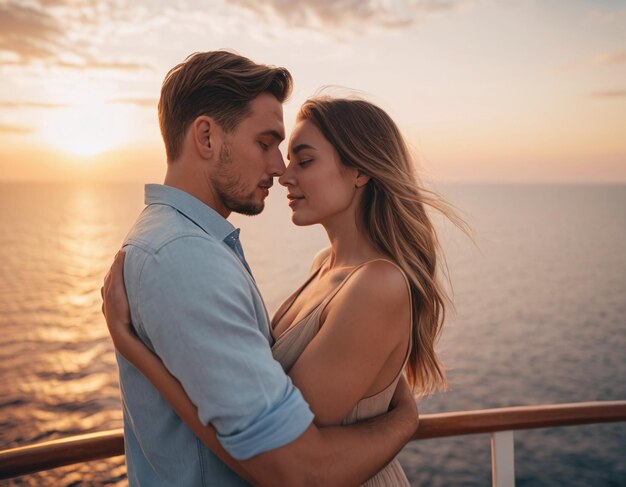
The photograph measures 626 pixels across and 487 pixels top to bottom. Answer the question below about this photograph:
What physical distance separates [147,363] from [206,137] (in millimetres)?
763

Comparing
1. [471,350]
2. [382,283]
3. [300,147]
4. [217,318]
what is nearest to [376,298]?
[382,283]

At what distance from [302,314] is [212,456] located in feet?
2.54

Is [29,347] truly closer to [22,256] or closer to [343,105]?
[22,256]

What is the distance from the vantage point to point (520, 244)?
7794 centimetres

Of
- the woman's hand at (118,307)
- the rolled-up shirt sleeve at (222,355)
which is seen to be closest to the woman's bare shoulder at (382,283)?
the rolled-up shirt sleeve at (222,355)

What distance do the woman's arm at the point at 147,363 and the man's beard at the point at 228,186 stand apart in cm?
43

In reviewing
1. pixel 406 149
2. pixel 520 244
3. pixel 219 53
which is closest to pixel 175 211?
pixel 219 53

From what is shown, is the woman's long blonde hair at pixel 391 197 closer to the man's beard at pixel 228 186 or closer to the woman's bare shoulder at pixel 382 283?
A: the woman's bare shoulder at pixel 382 283

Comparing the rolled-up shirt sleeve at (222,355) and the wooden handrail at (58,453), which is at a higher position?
the rolled-up shirt sleeve at (222,355)

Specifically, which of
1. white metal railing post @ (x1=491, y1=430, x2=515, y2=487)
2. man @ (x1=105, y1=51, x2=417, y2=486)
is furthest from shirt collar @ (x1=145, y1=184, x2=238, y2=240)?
white metal railing post @ (x1=491, y1=430, x2=515, y2=487)

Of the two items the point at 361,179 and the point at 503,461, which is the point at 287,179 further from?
the point at 503,461

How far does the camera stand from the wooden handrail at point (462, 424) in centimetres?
172

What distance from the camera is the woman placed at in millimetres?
1753

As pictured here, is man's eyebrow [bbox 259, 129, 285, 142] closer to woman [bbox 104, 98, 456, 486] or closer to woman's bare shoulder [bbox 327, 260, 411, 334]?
woman [bbox 104, 98, 456, 486]
